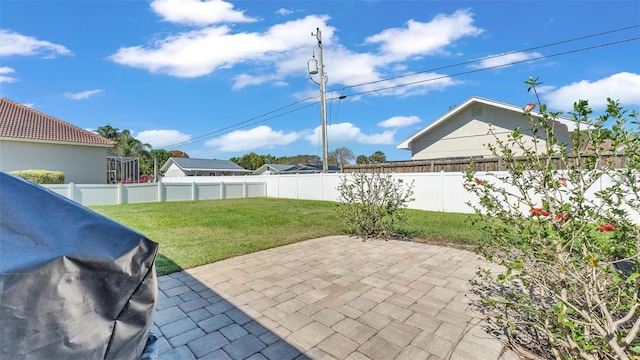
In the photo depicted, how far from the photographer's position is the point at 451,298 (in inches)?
125

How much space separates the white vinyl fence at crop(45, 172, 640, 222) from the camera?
10109mm

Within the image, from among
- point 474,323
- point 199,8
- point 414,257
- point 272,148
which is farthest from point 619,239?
point 272,148

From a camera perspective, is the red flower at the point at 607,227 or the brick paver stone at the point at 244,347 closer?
the red flower at the point at 607,227

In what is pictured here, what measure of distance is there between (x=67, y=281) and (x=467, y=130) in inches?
560

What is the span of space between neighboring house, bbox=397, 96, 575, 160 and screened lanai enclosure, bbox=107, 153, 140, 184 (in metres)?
21.8

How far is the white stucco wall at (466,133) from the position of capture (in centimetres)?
1195

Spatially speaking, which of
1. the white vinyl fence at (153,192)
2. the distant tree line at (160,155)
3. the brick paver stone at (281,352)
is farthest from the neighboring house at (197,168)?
the brick paver stone at (281,352)

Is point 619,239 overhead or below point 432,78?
below

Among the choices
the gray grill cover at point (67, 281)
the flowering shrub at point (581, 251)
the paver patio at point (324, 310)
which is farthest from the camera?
the paver patio at point (324, 310)

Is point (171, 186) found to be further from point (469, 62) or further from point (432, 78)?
point (469, 62)

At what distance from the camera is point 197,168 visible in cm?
3519

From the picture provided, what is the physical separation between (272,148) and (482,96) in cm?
2748

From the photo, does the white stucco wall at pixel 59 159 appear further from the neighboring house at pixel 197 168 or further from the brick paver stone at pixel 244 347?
the brick paver stone at pixel 244 347

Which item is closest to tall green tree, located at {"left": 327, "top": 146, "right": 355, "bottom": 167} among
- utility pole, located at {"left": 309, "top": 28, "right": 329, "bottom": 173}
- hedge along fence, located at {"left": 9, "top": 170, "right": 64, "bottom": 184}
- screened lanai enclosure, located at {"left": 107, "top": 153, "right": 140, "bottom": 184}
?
screened lanai enclosure, located at {"left": 107, "top": 153, "right": 140, "bottom": 184}
